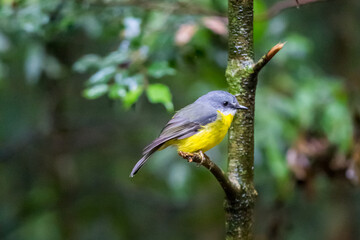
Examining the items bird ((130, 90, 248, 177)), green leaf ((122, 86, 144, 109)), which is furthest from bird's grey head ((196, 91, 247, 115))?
green leaf ((122, 86, 144, 109))

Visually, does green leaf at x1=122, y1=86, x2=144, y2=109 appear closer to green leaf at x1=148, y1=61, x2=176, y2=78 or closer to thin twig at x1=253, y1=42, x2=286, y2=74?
green leaf at x1=148, y1=61, x2=176, y2=78

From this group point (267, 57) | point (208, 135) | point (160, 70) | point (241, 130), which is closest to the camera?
point (267, 57)

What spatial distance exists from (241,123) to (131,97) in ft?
2.28

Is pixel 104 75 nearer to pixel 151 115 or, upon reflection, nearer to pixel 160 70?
pixel 160 70

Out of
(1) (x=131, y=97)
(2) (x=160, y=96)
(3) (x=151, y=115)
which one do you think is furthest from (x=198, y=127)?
(3) (x=151, y=115)

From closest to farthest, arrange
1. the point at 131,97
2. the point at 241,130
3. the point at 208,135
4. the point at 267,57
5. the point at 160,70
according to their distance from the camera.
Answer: the point at 267,57 → the point at 241,130 → the point at 208,135 → the point at 131,97 → the point at 160,70

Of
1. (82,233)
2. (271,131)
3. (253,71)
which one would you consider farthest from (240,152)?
(82,233)

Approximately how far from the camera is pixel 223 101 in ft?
5.91

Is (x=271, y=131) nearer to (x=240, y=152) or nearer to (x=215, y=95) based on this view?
(x=215, y=95)

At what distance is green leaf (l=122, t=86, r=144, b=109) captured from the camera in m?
2.13

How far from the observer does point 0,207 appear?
15.1 ft

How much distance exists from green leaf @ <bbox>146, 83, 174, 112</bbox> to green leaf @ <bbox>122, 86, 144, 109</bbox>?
5 centimetres

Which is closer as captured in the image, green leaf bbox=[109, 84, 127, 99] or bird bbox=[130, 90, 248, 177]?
bird bbox=[130, 90, 248, 177]

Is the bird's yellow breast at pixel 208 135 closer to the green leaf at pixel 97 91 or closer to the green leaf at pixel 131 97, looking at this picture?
the green leaf at pixel 131 97
